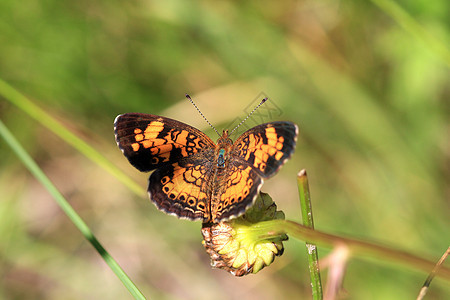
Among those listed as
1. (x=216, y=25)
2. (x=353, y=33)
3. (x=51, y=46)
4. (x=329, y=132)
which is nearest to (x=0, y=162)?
(x=51, y=46)

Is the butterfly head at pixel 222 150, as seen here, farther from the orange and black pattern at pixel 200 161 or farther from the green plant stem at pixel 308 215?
the green plant stem at pixel 308 215

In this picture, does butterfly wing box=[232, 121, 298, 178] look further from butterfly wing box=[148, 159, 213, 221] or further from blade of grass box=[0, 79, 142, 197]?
blade of grass box=[0, 79, 142, 197]

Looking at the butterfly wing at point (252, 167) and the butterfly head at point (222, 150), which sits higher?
the butterfly head at point (222, 150)

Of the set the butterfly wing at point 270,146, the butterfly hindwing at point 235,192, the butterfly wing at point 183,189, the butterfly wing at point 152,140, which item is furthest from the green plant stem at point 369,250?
the butterfly wing at point 152,140

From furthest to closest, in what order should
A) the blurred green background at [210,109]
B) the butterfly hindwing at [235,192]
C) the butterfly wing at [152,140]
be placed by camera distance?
the blurred green background at [210,109] < the butterfly wing at [152,140] < the butterfly hindwing at [235,192]

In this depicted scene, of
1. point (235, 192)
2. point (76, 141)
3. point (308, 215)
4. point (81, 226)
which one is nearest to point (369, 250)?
point (308, 215)

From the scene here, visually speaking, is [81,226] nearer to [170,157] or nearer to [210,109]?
[170,157]

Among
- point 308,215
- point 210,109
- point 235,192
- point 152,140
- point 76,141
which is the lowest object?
point 308,215
